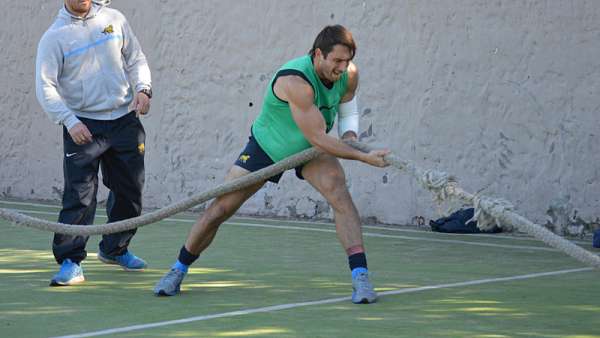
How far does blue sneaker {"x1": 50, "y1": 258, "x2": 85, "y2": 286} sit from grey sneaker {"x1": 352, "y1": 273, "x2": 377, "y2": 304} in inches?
72.5

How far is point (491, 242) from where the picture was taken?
9523 mm

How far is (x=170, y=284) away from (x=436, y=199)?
1697 mm

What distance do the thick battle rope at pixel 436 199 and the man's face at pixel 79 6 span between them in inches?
53.4

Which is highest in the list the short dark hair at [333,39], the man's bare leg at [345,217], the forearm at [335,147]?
the short dark hair at [333,39]

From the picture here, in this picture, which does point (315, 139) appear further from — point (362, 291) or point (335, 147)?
point (362, 291)

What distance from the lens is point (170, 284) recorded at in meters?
6.72

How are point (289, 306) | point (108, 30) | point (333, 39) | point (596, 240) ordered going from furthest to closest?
point (596, 240)
point (108, 30)
point (289, 306)
point (333, 39)

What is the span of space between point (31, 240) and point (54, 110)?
2.92 metres

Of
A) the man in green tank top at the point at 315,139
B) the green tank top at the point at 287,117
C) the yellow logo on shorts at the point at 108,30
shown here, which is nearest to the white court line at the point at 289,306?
the man in green tank top at the point at 315,139

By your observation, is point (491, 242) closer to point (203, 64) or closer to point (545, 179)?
point (545, 179)

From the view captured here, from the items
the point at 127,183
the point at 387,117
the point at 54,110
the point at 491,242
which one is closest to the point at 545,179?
the point at 491,242

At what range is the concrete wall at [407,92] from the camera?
969 centimetres

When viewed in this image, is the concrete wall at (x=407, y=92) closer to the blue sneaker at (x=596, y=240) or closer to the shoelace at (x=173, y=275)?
the blue sneaker at (x=596, y=240)

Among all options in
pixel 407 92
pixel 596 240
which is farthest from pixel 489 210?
pixel 407 92
